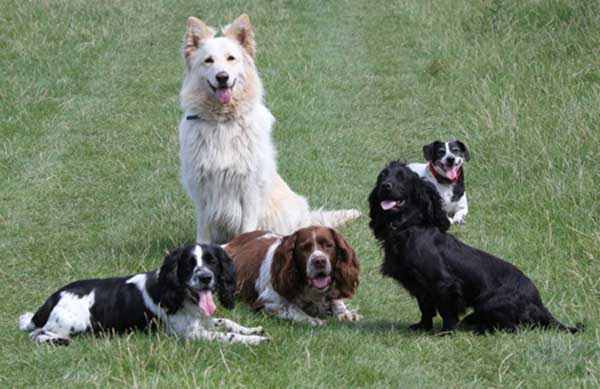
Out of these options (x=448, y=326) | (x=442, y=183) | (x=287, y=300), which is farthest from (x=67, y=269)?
(x=442, y=183)

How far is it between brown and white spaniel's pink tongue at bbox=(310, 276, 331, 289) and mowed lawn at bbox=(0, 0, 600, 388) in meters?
0.30

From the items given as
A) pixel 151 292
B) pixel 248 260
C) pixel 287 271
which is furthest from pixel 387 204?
pixel 151 292

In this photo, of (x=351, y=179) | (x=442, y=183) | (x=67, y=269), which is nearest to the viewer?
(x=67, y=269)

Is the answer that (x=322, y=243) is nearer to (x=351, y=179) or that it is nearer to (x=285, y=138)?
(x=351, y=179)

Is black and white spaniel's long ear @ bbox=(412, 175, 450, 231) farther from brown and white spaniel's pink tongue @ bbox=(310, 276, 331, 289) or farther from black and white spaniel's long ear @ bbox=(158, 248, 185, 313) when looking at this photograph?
black and white spaniel's long ear @ bbox=(158, 248, 185, 313)

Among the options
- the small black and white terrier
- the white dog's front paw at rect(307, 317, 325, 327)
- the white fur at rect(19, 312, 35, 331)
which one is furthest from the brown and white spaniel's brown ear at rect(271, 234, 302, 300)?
the small black and white terrier

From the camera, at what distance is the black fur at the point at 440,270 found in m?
5.90

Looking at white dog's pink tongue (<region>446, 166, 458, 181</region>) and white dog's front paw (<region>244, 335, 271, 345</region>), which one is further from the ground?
white dog's pink tongue (<region>446, 166, 458, 181</region>)

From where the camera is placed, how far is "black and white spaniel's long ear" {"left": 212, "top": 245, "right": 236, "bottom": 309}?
5832 mm

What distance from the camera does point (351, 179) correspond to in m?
9.90

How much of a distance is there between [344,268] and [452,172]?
2.93 m

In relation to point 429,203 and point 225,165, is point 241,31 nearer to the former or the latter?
point 225,165

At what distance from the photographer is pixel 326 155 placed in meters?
10.6

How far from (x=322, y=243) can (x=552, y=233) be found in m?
2.24
